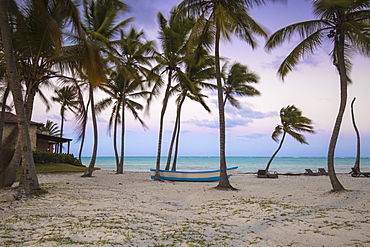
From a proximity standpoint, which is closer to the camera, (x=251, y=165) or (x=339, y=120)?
(x=339, y=120)

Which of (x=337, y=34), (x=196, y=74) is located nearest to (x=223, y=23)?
(x=337, y=34)

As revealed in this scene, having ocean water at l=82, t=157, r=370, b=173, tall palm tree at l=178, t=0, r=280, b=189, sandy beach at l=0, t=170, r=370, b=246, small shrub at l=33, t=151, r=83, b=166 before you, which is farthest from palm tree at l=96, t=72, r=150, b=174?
ocean water at l=82, t=157, r=370, b=173

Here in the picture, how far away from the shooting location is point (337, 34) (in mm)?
9812

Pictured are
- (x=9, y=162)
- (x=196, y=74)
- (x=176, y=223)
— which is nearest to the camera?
(x=176, y=223)

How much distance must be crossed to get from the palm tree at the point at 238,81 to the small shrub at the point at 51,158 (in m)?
13.4

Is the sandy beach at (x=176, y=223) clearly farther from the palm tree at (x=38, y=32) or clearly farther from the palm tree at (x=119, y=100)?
the palm tree at (x=119, y=100)

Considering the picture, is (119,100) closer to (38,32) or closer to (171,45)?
(171,45)

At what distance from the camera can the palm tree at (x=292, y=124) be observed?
20.9m

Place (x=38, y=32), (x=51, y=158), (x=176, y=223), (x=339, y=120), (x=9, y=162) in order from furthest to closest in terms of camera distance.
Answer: (x=51, y=158)
(x=339, y=120)
(x=9, y=162)
(x=38, y=32)
(x=176, y=223)

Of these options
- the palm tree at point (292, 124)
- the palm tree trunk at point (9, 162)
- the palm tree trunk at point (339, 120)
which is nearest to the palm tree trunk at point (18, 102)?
Answer: the palm tree trunk at point (9, 162)

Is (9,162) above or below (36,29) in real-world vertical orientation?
below

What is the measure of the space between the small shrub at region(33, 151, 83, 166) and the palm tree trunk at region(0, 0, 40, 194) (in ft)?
41.9

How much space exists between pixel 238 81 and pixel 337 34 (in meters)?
7.45

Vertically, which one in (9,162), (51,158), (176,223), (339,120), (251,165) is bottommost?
(251,165)
